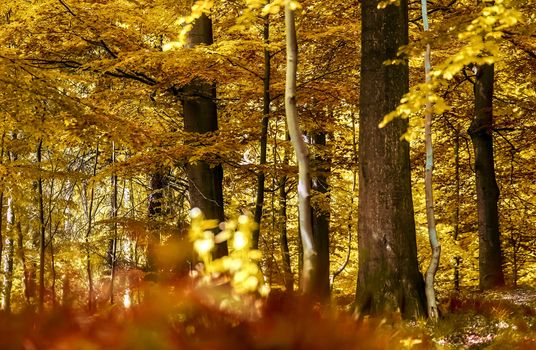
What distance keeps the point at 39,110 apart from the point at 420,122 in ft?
15.9

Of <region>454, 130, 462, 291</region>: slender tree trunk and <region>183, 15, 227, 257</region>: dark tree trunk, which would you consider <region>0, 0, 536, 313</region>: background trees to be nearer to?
<region>183, 15, 227, 257</region>: dark tree trunk

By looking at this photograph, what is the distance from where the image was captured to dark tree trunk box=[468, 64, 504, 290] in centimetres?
1170

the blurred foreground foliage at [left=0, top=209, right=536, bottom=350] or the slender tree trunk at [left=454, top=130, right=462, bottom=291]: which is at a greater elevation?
the slender tree trunk at [left=454, top=130, right=462, bottom=291]

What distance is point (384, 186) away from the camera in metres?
6.68

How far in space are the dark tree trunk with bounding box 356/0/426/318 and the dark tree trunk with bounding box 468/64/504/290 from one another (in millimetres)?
5608

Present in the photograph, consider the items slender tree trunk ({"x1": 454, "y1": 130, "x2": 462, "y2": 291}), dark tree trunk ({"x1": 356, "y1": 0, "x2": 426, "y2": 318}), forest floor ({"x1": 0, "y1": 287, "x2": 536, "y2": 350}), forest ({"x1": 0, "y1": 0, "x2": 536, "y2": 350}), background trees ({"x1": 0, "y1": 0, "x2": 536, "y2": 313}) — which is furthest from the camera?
slender tree trunk ({"x1": 454, "y1": 130, "x2": 462, "y2": 291})

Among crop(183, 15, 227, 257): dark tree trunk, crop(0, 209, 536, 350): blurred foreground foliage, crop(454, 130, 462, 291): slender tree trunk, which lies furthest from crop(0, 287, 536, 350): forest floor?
crop(454, 130, 462, 291): slender tree trunk

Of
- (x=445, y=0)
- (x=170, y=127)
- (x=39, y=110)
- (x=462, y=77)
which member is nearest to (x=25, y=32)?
(x=39, y=110)

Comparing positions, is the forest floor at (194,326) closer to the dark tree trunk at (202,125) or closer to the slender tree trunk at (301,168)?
the slender tree trunk at (301,168)

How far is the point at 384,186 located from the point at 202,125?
4.43 metres

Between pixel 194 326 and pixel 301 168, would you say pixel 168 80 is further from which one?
pixel 194 326

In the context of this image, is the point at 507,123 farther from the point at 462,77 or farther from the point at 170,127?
the point at 170,127

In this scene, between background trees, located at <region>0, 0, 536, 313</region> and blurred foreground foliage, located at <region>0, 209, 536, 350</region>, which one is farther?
background trees, located at <region>0, 0, 536, 313</region>

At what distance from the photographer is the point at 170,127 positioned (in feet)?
42.3
